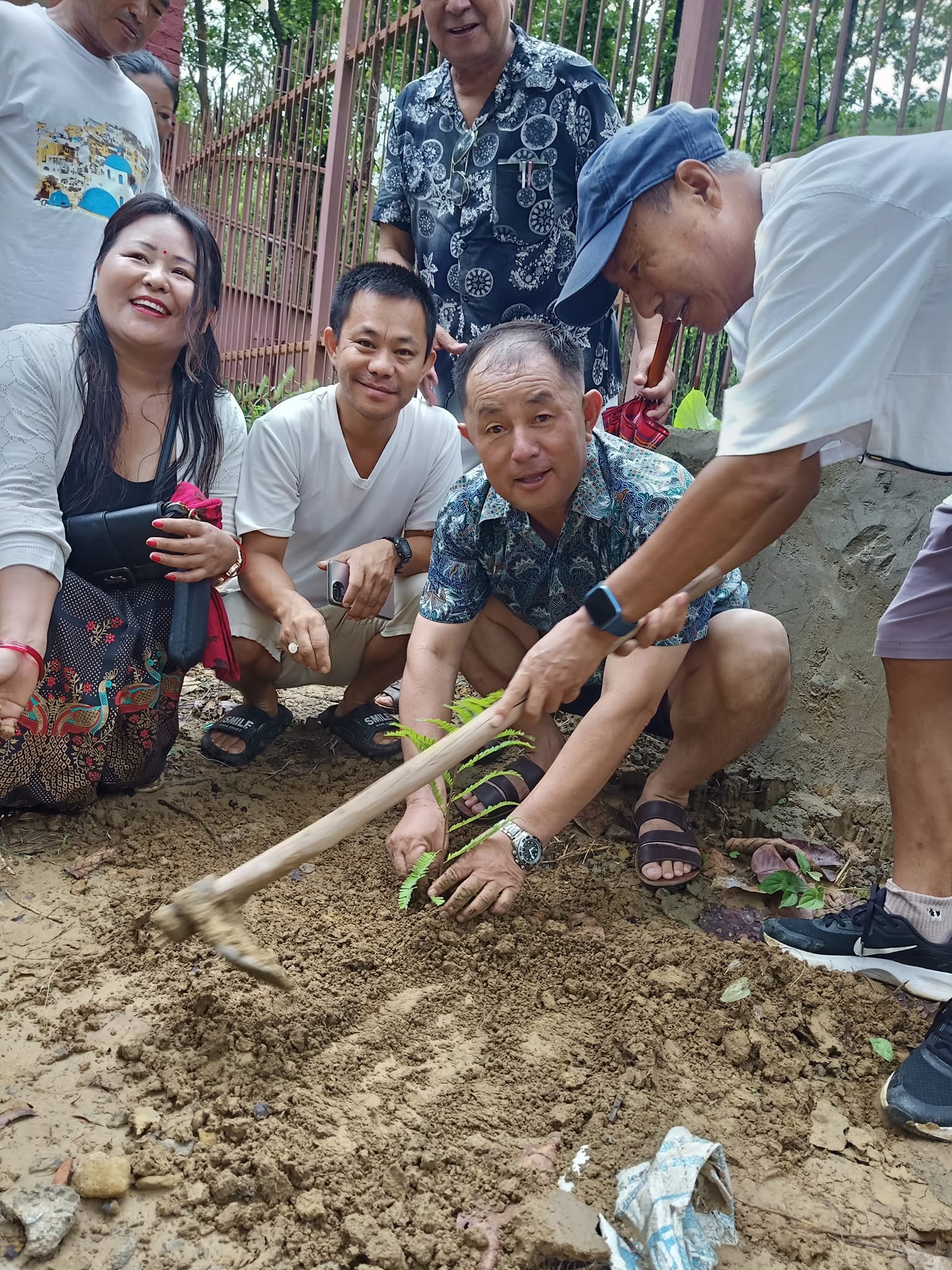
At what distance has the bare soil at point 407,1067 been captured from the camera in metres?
1.38

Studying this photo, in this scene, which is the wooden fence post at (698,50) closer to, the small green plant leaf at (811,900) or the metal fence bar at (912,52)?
the metal fence bar at (912,52)

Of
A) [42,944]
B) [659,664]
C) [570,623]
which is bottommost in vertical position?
[42,944]

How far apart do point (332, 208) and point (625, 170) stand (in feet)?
16.4

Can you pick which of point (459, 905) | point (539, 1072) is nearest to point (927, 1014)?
point (539, 1072)

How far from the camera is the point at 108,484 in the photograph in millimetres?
2404

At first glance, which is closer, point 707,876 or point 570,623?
point 570,623

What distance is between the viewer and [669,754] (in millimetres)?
2535

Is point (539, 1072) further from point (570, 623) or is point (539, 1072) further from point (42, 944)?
point (42, 944)

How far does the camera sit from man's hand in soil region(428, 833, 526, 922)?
2031 mm

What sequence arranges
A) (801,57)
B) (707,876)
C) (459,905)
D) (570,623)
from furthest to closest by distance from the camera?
1. (801,57)
2. (707,876)
3. (459,905)
4. (570,623)

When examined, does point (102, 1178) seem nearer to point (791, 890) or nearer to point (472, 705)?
point (472, 705)

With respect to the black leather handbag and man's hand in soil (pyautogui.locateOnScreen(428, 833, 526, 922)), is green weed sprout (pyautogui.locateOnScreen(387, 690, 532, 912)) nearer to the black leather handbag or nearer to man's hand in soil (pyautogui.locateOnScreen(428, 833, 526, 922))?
man's hand in soil (pyautogui.locateOnScreen(428, 833, 526, 922))

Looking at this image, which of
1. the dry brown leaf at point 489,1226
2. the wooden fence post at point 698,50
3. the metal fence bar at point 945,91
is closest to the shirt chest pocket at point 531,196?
the wooden fence post at point 698,50

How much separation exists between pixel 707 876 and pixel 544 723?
606 mm
